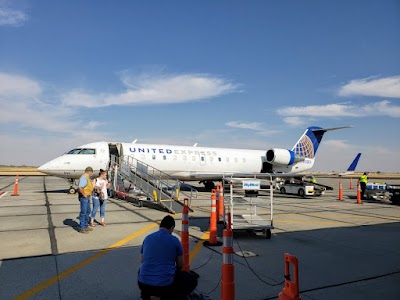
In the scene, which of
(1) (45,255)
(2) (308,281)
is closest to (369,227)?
(2) (308,281)

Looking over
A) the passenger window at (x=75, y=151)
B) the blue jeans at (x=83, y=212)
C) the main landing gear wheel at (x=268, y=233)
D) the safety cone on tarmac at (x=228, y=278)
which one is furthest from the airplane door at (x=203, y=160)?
the safety cone on tarmac at (x=228, y=278)

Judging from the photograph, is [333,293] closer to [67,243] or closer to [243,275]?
[243,275]

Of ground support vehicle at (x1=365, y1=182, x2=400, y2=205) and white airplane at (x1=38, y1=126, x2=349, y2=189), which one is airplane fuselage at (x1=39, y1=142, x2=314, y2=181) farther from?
ground support vehicle at (x1=365, y1=182, x2=400, y2=205)

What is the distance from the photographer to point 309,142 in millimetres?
30812

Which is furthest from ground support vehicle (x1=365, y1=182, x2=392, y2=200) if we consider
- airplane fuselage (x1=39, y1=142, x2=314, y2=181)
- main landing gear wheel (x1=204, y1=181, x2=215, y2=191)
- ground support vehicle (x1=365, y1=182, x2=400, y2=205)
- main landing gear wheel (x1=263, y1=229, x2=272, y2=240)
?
main landing gear wheel (x1=263, y1=229, x2=272, y2=240)

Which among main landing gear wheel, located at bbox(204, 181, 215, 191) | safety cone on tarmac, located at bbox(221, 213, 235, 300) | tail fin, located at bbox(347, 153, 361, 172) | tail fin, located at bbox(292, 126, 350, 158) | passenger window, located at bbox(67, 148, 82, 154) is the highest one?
tail fin, located at bbox(292, 126, 350, 158)

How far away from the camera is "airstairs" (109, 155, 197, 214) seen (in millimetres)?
13691

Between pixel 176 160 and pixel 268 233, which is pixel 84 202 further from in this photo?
pixel 176 160

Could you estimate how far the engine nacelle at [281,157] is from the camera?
2731cm

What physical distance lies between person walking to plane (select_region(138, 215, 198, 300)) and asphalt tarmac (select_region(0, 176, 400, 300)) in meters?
0.91

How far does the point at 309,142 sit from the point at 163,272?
29.2 metres

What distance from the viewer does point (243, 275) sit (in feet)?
18.2

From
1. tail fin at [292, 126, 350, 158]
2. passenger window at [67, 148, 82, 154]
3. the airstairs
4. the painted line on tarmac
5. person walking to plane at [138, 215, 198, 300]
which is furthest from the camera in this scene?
tail fin at [292, 126, 350, 158]

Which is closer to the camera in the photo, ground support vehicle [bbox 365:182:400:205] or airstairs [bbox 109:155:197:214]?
airstairs [bbox 109:155:197:214]
